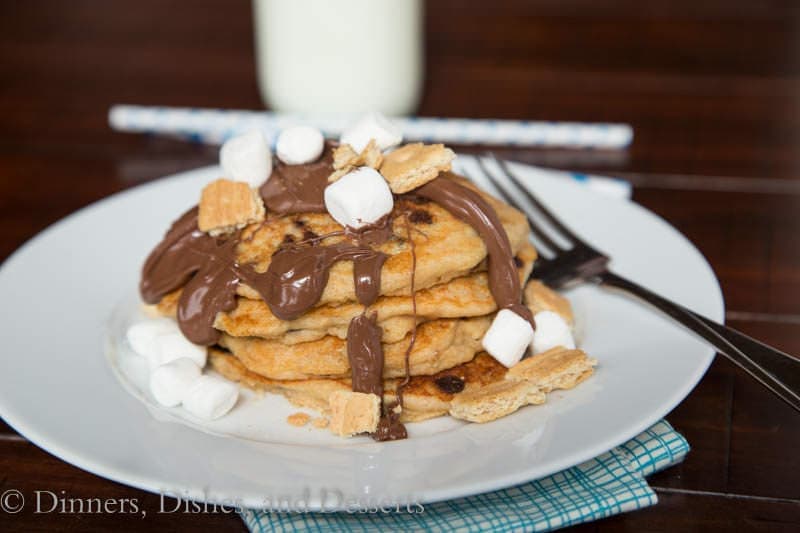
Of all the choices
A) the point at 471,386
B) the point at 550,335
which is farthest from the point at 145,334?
the point at 550,335

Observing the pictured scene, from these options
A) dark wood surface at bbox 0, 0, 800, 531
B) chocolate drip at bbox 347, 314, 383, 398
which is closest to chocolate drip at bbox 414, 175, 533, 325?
chocolate drip at bbox 347, 314, 383, 398

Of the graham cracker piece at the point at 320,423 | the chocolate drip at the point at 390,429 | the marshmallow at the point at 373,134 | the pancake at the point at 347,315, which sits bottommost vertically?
the graham cracker piece at the point at 320,423

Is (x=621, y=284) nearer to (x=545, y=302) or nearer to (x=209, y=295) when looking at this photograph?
(x=545, y=302)

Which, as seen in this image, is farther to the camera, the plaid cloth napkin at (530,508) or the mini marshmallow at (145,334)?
the mini marshmallow at (145,334)

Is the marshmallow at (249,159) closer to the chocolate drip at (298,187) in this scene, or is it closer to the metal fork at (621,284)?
the chocolate drip at (298,187)

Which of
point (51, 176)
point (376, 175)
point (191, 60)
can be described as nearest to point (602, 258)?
point (376, 175)

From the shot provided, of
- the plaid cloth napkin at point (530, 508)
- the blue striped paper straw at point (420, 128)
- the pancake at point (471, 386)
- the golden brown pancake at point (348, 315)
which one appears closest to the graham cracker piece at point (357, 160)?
the golden brown pancake at point (348, 315)

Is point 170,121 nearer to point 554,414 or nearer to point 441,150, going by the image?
point 441,150
